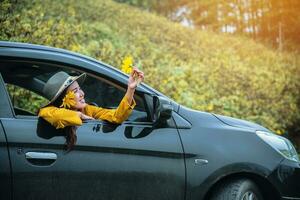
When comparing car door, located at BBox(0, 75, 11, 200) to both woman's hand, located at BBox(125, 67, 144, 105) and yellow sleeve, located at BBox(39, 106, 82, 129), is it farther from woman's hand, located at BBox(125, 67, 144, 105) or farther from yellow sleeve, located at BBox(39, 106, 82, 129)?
woman's hand, located at BBox(125, 67, 144, 105)

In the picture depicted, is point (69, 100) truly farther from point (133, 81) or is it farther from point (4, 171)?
point (4, 171)

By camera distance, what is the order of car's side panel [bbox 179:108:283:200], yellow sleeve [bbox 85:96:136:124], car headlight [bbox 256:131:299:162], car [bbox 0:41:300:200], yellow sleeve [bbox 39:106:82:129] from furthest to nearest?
car headlight [bbox 256:131:299:162] → car's side panel [bbox 179:108:283:200] → yellow sleeve [bbox 85:96:136:124] → yellow sleeve [bbox 39:106:82:129] → car [bbox 0:41:300:200]

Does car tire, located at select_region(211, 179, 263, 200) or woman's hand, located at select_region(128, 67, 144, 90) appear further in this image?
car tire, located at select_region(211, 179, 263, 200)

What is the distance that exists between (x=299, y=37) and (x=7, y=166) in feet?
75.7

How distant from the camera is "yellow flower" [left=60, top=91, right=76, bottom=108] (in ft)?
13.3

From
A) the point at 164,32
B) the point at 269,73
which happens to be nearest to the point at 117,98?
the point at 269,73

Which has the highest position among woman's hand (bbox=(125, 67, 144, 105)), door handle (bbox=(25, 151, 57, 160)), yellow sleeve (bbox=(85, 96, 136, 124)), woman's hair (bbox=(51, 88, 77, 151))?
woman's hand (bbox=(125, 67, 144, 105))

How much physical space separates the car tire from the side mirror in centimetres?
75

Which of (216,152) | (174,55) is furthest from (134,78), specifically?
(174,55)

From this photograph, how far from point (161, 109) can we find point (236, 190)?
3.04 feet

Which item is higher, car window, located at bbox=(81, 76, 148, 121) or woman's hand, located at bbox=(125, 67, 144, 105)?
woman's hand, located at bbox=(125, 67, 144, 105)

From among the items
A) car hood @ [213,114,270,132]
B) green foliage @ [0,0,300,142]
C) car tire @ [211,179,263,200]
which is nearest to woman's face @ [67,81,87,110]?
car hood @ [213,114,270,132]

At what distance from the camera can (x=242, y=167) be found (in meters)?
4.31

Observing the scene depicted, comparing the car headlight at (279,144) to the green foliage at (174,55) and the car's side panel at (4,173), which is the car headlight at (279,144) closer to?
the car's side panel at (4,173)
